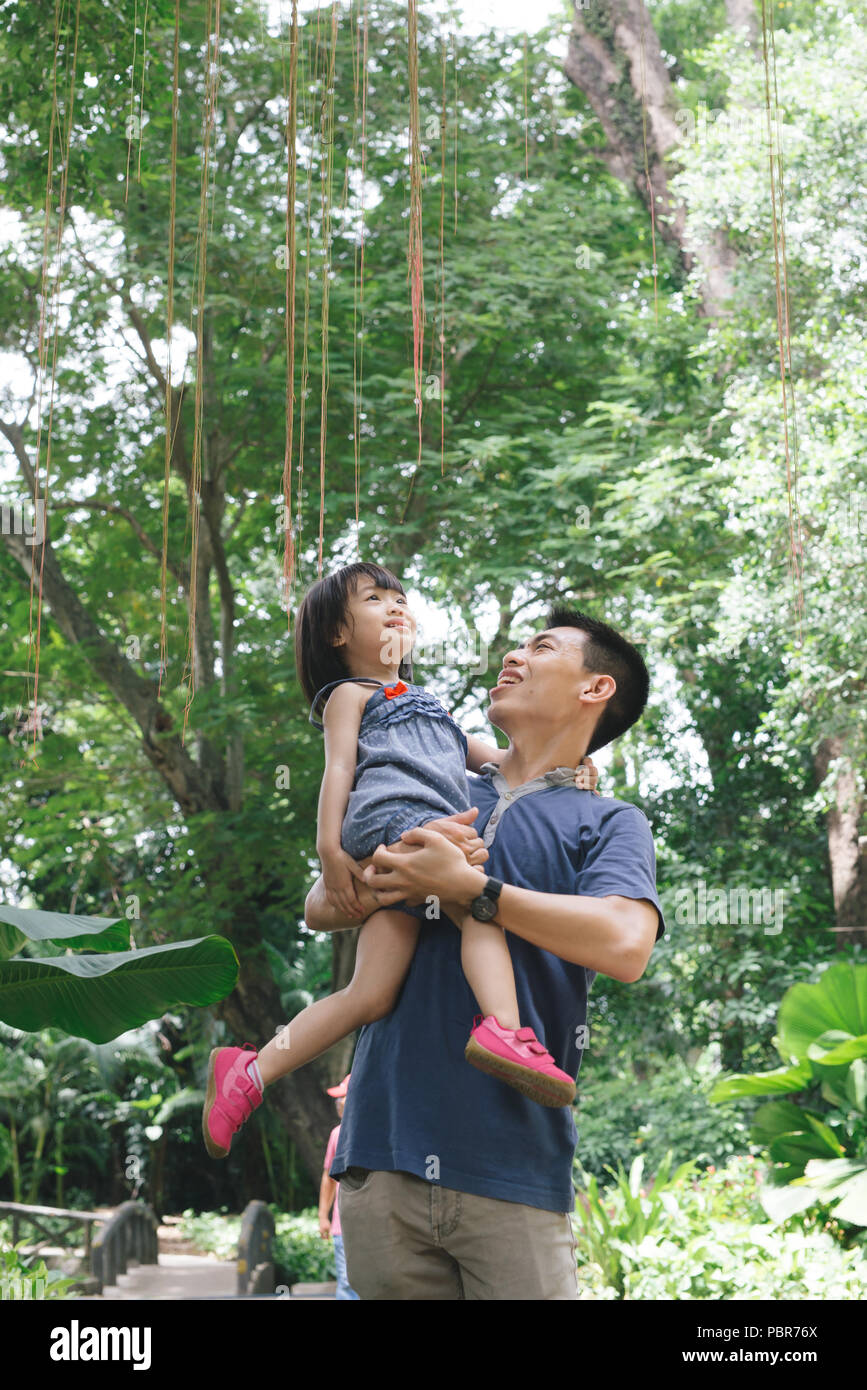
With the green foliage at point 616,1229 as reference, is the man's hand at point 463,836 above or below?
above

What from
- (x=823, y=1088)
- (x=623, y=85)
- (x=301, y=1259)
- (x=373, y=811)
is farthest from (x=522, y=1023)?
(x=623, y=85)

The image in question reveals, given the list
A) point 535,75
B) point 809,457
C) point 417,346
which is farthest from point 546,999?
point 535,75

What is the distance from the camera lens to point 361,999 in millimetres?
1376

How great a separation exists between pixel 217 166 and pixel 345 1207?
6999mm

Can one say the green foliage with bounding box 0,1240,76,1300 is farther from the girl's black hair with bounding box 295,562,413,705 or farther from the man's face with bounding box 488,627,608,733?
the man's face with bounding box 488,627,608,733

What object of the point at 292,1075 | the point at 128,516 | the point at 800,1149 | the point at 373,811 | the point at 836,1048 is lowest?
the point at 800,1149

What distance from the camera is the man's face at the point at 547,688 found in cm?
154

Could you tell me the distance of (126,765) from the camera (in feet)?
26.5

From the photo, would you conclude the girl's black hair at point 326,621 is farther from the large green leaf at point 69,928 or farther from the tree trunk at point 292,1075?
the tree trunk at point 292,1075

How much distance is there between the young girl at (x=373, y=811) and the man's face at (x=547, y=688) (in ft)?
0.35

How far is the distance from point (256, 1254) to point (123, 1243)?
100 cm

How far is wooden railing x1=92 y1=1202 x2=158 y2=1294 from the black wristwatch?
7.03m

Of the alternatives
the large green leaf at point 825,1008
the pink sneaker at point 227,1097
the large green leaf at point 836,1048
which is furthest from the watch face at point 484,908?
the large green leaf at point 825,1008

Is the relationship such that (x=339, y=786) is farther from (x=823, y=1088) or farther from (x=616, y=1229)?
(x=823, y=1088)
